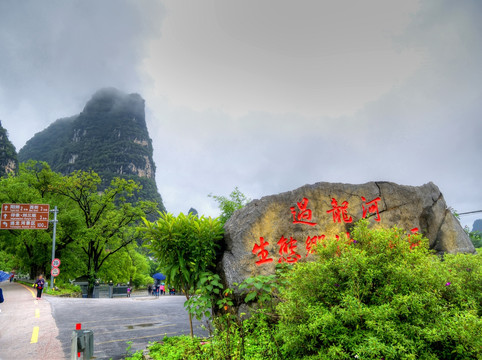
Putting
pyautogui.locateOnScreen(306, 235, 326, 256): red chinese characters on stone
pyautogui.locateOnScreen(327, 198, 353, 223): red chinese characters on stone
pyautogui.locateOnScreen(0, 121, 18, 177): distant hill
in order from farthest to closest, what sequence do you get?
pyautogui.locateOnScreen(0, 121, 18, 177): distant hill
pyautogui.locateOnScreen(327, 198, 353, 223): red chinese characters on stone
pyautogui.locateOnScreen(306, 235, 326, 256): red chinese characters on stone

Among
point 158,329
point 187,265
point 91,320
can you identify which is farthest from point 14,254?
point 187,265

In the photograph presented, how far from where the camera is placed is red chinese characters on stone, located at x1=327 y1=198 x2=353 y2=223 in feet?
20.9

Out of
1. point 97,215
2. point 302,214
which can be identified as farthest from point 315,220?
point 97,215

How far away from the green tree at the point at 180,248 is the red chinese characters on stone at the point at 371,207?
139 inches

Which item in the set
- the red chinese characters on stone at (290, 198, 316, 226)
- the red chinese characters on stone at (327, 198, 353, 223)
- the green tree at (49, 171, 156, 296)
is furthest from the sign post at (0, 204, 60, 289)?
the red chinese characters on stone at (327, 198, 353, 223)

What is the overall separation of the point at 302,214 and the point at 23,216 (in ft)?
49.5

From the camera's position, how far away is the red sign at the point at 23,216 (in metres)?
15.0

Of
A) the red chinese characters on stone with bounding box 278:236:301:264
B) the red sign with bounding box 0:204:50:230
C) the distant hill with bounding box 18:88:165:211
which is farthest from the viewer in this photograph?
the distant hill with bounding box 18:88:165:211

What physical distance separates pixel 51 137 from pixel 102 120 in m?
28.2

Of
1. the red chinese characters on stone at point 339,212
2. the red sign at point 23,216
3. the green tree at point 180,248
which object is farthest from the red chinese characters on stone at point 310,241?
the red sign at point 23,216

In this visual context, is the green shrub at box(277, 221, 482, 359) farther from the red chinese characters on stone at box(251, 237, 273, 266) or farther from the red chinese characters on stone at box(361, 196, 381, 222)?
the red chinese characters on stone at box(361, 196, 381, 222)

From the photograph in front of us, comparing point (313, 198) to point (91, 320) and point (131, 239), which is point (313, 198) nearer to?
point (91, 320)

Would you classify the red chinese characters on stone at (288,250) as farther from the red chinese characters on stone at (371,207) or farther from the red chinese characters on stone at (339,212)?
the red chinese characters on stone at (371,207)

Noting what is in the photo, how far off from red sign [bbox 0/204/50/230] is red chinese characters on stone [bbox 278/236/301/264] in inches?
A: 560
